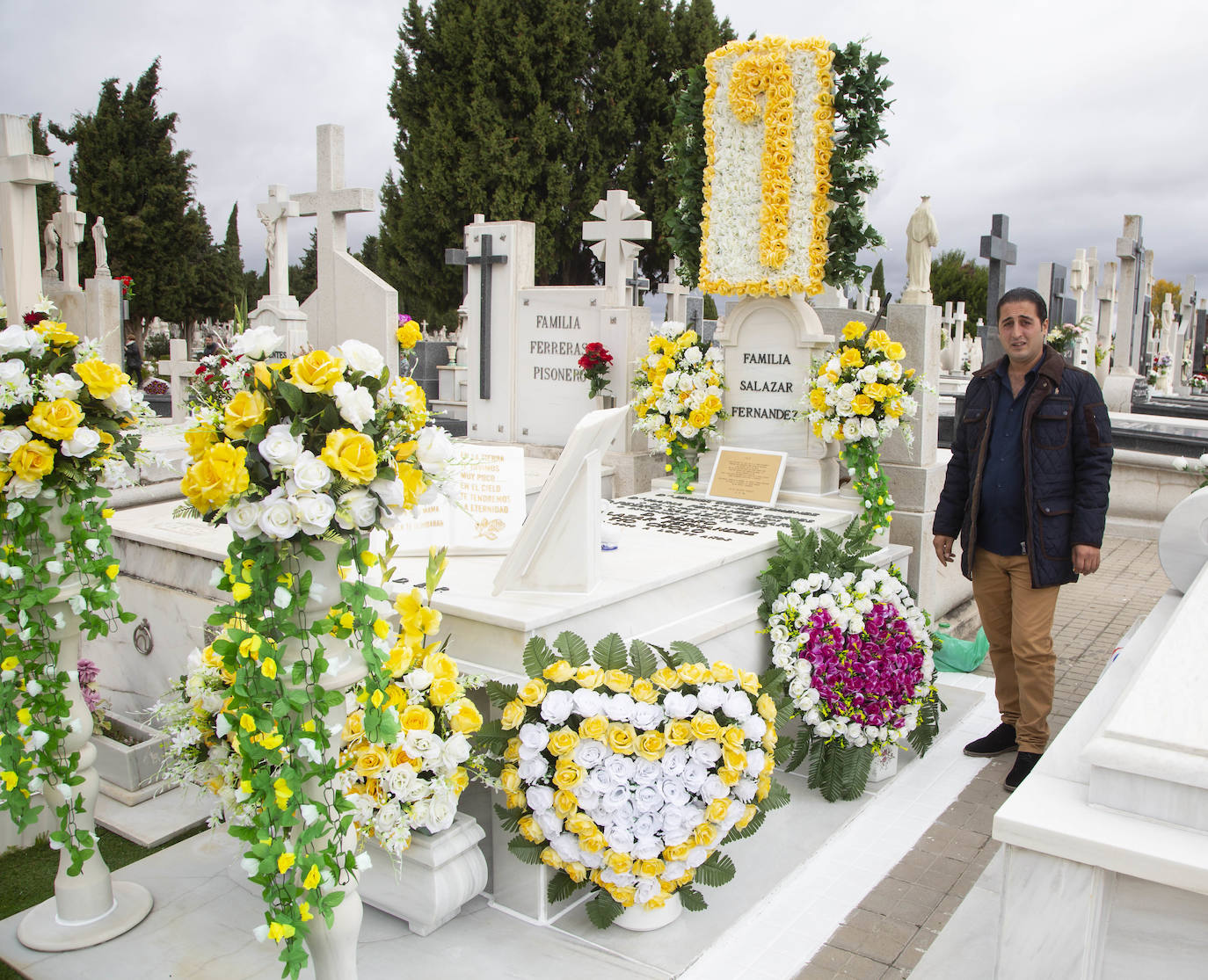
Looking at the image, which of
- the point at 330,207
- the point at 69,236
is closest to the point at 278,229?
the point at 330,207

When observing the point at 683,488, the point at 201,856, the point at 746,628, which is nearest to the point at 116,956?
the point at 201,856

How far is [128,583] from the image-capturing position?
498cm

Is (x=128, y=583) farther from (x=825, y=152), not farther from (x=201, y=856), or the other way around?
(x=825, y=152)

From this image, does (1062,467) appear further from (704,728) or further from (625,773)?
(625,773)

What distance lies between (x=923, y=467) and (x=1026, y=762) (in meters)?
2.37

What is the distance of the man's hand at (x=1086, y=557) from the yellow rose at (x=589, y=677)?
2.30m

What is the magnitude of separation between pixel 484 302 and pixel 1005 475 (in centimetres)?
520

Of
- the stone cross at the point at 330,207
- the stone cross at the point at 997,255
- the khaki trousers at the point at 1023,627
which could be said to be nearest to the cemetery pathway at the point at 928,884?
the khaki trousers at the point at 1023,627

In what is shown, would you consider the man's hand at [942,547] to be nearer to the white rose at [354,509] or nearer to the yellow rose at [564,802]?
the yellow rose at [564,802]

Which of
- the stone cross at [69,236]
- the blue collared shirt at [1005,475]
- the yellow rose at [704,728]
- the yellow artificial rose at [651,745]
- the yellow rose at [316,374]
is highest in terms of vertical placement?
the stone cross at [69,236]

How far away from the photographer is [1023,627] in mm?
4293

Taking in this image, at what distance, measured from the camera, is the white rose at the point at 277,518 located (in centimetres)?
201

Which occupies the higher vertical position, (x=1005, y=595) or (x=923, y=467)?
(x=923, y=467)

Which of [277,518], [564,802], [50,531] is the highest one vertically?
[277,518]
